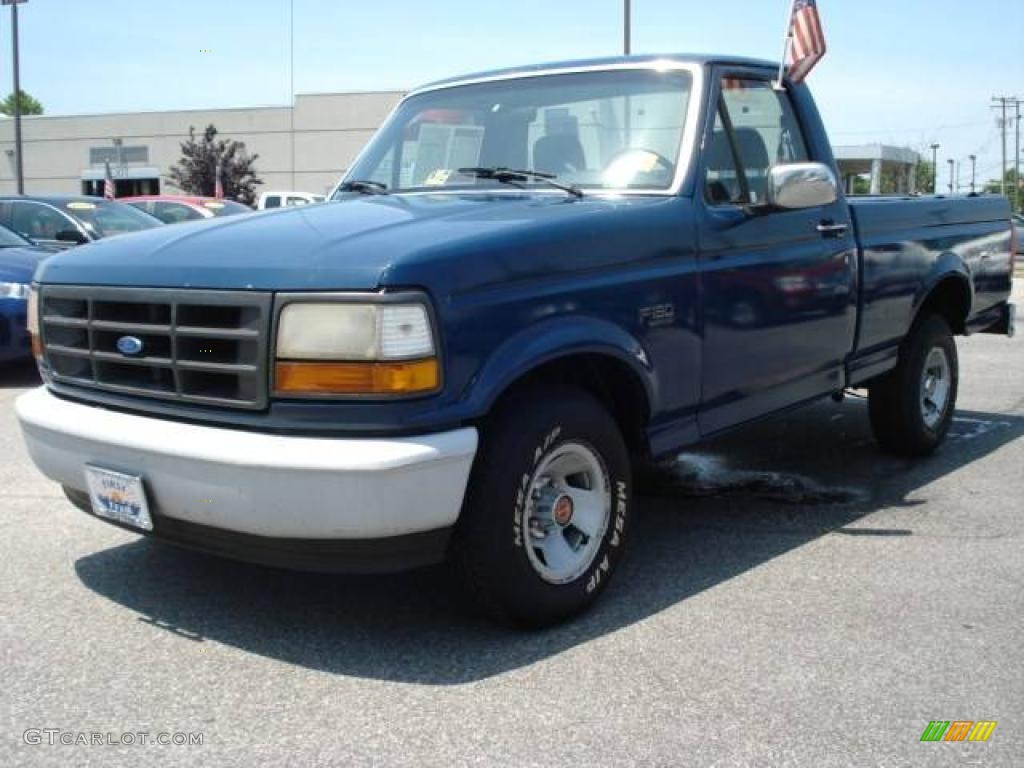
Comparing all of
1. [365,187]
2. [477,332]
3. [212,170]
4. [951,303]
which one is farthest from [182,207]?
[212,170]

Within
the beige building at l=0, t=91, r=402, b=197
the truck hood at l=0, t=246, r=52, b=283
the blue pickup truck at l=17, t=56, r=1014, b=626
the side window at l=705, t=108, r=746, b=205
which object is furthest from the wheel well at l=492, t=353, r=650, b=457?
the beige building at l=0, t=91, r=402, b=197

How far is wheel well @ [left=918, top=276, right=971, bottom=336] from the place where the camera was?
618 cm

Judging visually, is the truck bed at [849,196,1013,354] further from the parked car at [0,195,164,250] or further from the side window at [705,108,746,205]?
the parked car at [0,195,164,250]

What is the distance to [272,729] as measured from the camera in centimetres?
295

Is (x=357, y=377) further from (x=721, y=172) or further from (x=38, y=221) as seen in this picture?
(x=38, y=221)

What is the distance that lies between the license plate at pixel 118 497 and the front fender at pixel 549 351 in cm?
108

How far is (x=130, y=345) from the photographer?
139 inches

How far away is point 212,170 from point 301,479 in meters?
43.2

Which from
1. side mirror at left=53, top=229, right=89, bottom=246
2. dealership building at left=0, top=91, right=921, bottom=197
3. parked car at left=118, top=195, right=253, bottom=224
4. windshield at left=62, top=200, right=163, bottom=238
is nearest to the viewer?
side mirror at left=53, top=229, right=89, bottom=246

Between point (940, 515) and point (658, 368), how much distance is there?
194 centimetres

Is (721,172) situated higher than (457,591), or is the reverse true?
(721,172)

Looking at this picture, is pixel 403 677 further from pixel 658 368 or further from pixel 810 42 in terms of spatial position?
pixel 810 42

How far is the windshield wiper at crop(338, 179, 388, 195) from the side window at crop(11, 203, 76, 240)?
751 centimetres

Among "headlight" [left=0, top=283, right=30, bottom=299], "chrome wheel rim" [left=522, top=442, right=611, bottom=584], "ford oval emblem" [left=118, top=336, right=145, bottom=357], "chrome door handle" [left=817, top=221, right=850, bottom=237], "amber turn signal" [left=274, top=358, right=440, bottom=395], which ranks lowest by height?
"chrome wheel rim" [left=522, top=442, right=611, bottom=584]
